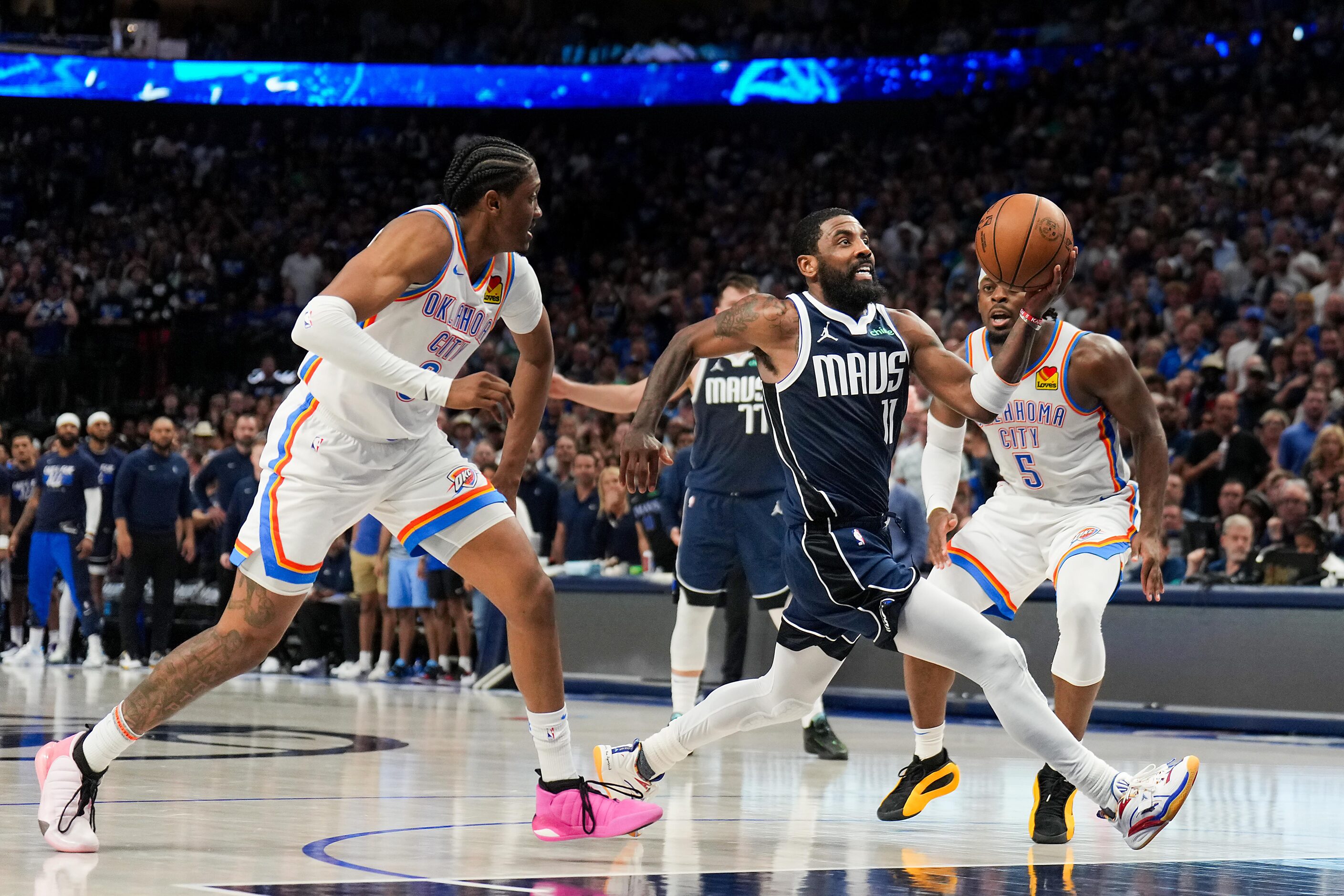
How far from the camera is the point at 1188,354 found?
48.0 ft

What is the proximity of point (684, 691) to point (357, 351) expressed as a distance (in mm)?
3960

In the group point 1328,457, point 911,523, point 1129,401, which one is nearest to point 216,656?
point 1129,401

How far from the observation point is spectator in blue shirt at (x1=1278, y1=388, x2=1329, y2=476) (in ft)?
40.8

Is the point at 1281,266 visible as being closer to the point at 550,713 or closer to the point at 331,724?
the point at 331,724

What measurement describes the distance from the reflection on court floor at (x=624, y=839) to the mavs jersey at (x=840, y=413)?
1069 millimetres

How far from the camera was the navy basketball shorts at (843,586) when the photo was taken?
5125 mm

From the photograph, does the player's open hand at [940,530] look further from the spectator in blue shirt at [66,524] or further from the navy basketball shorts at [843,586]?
the spectator in blue shirt at [66,524]

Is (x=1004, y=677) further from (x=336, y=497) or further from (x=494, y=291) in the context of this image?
(x=336, y=497)

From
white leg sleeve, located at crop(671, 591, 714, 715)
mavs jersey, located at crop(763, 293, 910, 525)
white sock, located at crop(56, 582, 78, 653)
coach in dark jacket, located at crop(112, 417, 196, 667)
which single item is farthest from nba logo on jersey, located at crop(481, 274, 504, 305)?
white sock, located at crop(56, 582, 78, 653)

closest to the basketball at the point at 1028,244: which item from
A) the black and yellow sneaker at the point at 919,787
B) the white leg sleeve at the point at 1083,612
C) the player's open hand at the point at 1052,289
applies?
the player's open hand at the point at 1052,289

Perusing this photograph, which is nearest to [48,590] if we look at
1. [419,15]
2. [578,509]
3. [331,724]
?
[578,509]

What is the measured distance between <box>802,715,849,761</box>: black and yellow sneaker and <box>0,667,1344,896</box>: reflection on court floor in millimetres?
109

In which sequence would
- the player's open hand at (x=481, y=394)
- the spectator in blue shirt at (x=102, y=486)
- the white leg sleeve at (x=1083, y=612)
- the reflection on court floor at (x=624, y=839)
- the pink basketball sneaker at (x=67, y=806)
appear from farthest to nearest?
1. the spectator in blue shirt at (x=102, y=486)
2. the white leg sleeve at (x=1083, y=612)
3. the pink basketball sneaker at (x=67, y=806)
4. the player's open hand at (x=481, y=394)
5. the reflection on court floor at (x=624, y=839)

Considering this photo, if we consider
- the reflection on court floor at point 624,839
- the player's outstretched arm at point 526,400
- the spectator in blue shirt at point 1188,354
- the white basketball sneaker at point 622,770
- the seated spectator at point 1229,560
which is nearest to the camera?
the reflection on court floor at point 624,839
